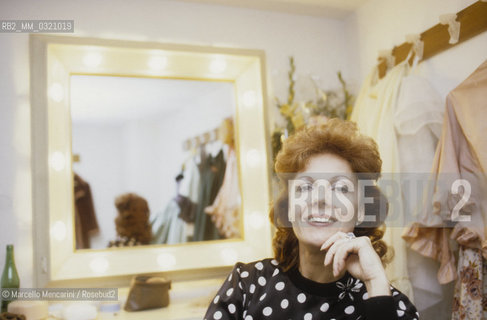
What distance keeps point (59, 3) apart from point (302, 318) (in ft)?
5.32

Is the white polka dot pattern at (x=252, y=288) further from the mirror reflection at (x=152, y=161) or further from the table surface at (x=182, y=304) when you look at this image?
the mirror reflection at (x=152, y=161)

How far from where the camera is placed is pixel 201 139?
2092 mm

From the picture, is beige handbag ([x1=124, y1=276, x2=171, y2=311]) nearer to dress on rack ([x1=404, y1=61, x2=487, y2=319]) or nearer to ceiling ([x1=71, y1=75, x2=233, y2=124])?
ceiling ([x1=71, y1=75, x2=233, y2=124])

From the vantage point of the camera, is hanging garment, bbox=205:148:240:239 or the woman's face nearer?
the woman's face

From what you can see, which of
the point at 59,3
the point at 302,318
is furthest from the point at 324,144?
the point at 59,3

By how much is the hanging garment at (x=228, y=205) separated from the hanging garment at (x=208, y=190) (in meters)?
0.02

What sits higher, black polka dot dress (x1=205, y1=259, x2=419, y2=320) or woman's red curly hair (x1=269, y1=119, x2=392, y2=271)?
woman's red curly hair (x1=269, y1=119, x2=392, y2=271)

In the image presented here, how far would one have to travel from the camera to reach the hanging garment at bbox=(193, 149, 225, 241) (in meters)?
2.04

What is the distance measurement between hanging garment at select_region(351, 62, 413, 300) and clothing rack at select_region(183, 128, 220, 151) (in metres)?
0.72

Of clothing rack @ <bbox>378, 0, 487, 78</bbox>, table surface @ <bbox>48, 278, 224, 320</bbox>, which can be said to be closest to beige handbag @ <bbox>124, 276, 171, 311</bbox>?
table surface @ <bbox>48, 278, 224, 320</bbox>

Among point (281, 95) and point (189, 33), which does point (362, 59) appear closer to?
point (281, 95)

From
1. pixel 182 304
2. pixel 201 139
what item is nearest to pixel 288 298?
pixel 182 304

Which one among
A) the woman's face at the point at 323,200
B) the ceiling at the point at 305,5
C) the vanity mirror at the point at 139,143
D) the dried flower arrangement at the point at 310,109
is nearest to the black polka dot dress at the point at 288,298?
the woman's face at the point at 323,200

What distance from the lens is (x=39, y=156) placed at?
1701mm
